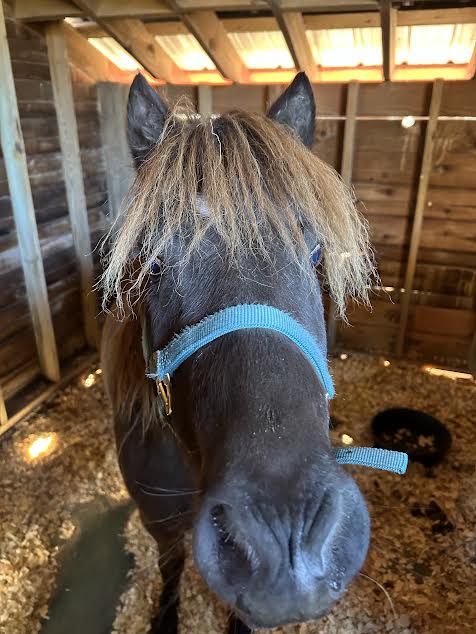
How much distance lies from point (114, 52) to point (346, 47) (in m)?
1.93

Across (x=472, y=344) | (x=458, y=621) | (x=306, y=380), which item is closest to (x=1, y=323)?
(x=306, y=380)

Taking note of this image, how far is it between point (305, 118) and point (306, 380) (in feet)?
3.17

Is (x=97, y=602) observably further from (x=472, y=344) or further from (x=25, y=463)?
(x=472, y=344)

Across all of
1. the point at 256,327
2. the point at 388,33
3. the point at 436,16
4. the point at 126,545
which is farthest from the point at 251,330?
the point at 436,16

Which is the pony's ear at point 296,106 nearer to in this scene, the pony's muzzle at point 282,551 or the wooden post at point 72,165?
the pony's muzzle at point 282,551

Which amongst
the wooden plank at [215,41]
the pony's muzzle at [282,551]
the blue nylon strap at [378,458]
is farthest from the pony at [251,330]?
the wooden plank at [215,41]

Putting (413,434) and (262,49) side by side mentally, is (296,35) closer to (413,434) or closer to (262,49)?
(262,49)

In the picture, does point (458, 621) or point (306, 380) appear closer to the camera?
point (306, 380)

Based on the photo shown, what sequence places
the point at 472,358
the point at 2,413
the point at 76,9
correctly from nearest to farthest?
the point at 76,9
the point at 2,413
the point at 472,358

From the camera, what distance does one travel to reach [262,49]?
3.54 metres

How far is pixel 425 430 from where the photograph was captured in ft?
10.5

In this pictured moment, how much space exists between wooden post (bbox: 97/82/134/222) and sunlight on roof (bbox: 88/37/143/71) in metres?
0.23

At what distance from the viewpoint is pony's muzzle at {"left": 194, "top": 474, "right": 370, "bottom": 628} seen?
77 cm

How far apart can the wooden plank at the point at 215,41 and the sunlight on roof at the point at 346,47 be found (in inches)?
23.8
